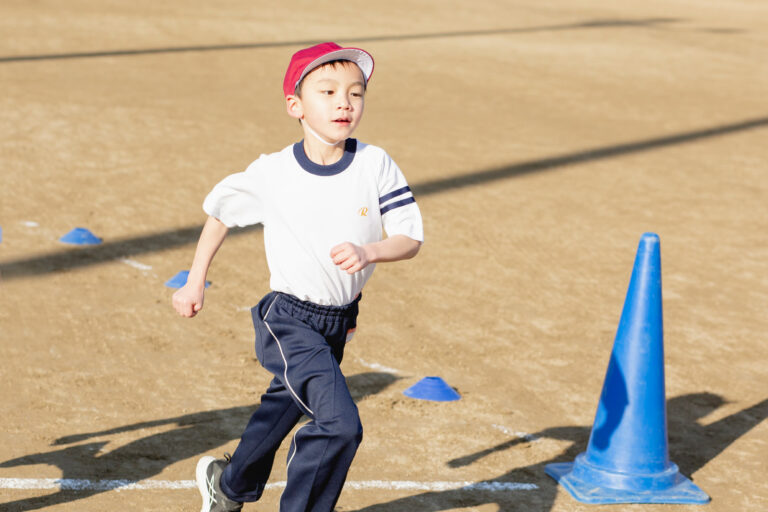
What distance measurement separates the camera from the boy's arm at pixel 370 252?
342cm

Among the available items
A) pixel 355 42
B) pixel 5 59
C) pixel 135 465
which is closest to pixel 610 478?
pixel 135 465

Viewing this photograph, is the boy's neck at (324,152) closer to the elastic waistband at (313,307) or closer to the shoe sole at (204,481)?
the elastic waistband at (313,307)

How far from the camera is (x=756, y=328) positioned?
6.75 m

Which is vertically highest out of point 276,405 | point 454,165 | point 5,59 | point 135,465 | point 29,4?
point 29,4

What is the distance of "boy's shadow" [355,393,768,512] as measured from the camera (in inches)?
175

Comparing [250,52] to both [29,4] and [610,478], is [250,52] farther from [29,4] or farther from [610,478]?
[610,478]

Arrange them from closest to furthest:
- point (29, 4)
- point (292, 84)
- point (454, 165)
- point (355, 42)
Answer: point (292, 84), point (454, 165), point (355, 42), point (29, 4)

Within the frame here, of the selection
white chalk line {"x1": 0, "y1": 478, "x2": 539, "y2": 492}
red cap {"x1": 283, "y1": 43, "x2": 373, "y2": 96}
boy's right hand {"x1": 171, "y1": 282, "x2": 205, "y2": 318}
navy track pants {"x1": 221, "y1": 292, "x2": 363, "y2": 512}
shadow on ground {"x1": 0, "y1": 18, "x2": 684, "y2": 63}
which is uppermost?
shadow on ground {"x1": 0, "y1": 18, "x2": 684, "y2": 63}

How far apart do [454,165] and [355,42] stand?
723cm

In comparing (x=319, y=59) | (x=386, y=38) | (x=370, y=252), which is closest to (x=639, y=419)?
(x=370, y=252)

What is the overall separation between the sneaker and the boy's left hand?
3.64 feet

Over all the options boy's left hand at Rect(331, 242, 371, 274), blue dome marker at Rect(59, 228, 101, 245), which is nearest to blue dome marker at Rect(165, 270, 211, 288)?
blue dome marker at Rect(59, 228, 101, 245)

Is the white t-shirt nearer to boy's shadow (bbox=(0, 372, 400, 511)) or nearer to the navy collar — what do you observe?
the navy collar

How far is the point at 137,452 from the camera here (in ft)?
15.6
